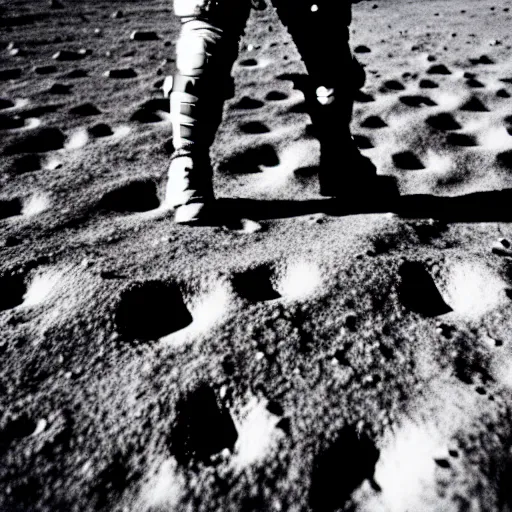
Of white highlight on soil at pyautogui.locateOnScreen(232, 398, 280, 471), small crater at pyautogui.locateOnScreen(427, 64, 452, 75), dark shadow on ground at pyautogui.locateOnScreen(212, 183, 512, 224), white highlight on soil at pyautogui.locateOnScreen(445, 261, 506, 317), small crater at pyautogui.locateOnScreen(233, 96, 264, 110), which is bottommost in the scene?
white highlight on soil at pyautogui.locateOnScreen(232, 398, 280, 471)

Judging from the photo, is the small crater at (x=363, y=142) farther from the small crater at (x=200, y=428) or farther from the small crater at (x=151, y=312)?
the small crater at (x=200, y=428)

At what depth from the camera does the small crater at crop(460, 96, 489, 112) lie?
2.09 metres

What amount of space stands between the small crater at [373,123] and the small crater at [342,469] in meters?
1.51

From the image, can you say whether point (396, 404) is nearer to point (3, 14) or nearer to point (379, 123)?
point (379, 123)

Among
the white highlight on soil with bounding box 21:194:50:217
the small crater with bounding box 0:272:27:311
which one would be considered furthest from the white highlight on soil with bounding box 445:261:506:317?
the white highlight on soil with bounding box 21:194:50:217

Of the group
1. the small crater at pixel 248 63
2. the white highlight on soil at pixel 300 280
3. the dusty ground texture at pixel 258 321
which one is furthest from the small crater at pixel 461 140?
the small crater at pixel 248 63

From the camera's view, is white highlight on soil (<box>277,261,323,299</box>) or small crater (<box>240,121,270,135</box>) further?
small crater (<box>240,121,270,135</box>)

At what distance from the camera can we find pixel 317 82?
1.48 m

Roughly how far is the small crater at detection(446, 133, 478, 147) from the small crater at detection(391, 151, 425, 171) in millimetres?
185

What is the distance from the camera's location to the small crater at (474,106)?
2.09 meters

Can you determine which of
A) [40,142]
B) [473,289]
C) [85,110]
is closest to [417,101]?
[473,289]

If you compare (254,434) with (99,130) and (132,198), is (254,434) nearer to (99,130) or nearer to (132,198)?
(132,198)

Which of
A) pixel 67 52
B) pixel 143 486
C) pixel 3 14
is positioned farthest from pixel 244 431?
pixel 3 14

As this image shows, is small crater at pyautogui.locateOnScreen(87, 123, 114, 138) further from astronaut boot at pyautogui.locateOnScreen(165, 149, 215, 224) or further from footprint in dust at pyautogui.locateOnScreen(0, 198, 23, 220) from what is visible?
astronaut boot at pyautogui.locateOnScreen(165, 149, 215, 224)
